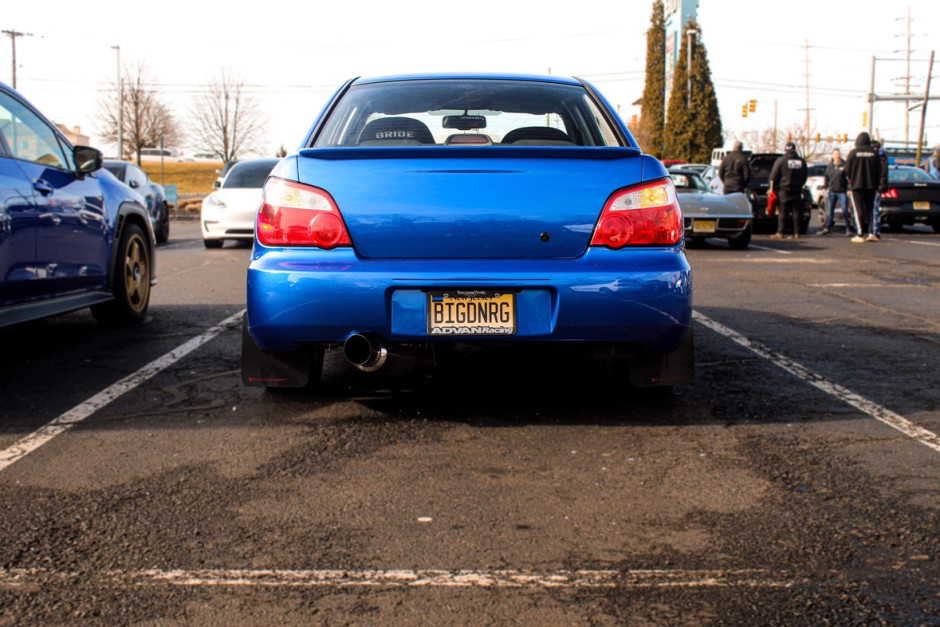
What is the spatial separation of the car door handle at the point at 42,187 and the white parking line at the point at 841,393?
4.33 metres

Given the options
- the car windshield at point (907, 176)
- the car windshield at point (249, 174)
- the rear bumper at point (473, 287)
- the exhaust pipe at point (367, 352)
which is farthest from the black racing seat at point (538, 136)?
the car windshield at point (907, 176)

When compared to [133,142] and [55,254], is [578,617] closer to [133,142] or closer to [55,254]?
[55,254]

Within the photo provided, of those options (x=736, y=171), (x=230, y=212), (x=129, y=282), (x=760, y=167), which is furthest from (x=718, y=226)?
(x=129, y=282)

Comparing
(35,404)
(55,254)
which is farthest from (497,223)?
(55,254)

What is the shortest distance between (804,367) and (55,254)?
14.5 feet

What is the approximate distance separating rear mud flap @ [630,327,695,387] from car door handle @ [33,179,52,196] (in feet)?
11.8

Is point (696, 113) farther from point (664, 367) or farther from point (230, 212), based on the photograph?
point (664, 367)

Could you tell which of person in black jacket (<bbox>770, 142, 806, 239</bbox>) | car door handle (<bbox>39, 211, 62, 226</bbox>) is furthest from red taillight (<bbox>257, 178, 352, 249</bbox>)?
person in black jacket (<bbox>770, 142, 806, 239</bbox>)

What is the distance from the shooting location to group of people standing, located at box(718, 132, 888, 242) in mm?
17031

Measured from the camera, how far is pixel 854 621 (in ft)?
7.84

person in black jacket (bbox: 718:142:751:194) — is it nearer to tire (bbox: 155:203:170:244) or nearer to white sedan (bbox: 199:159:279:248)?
white sedan (bbox: 199:159:279:248)

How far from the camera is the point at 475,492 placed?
3.42 meters

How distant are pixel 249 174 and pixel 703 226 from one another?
7.45 metres

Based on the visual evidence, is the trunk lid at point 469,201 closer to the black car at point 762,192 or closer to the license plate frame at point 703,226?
the license plate frame at point 703,226
